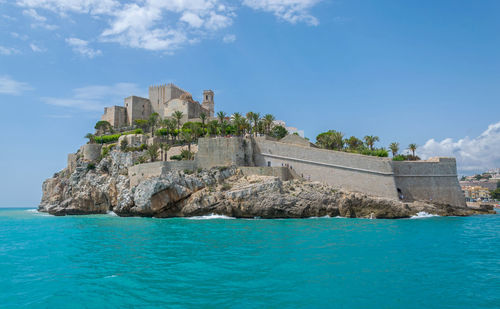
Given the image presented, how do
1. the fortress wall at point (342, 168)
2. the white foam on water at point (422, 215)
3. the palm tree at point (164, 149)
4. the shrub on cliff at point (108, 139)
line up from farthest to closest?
the shrub on cliff at point (108, 139) → the palm tree at point (164, 149) → the fortress wall at point (342, 168) → the white foam on water at point (422, 215)

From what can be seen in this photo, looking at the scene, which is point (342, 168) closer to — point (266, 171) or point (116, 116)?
point (266, 171)

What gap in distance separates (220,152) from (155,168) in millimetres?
6688

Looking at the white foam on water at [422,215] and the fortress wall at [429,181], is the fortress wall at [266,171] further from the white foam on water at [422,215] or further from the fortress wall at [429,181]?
the white foam on water at [422,215]

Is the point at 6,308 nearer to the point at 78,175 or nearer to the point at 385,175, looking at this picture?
the point at 385,175

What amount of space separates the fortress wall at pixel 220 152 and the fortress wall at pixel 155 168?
4.18ft

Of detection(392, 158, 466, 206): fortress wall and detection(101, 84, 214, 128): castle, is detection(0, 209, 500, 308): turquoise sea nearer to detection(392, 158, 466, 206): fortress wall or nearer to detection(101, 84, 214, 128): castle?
detection(392, 158, 466, 206): fortress wall

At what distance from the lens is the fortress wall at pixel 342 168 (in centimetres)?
3120

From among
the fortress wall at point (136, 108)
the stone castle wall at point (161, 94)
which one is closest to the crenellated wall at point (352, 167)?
the stone castle wall at point (161, 94)

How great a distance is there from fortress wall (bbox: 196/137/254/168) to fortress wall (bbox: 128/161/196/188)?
4.18 ft

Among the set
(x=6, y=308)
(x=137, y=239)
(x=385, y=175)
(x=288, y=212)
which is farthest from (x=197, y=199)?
(x=6, y=308)

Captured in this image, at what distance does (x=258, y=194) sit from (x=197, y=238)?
13081mm

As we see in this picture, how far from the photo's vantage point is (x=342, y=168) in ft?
105

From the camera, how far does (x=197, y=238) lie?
17391mm

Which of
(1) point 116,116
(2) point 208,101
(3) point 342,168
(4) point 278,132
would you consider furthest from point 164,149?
(2) point 208,101
